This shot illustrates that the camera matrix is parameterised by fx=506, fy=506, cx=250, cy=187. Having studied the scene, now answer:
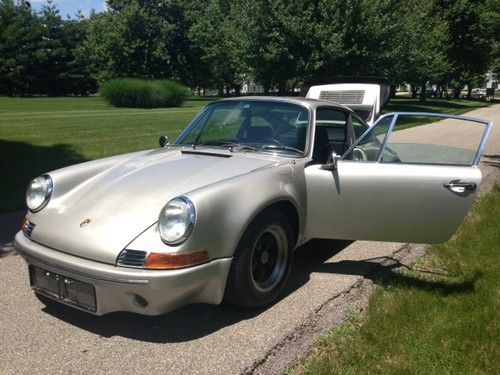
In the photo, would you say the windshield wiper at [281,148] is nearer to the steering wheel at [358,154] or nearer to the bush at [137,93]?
the steering wheel at [358,154]

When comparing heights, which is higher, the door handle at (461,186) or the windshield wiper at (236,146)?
the windshield wiper at (236,146)

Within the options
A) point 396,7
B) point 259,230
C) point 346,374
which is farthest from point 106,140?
point 396,7

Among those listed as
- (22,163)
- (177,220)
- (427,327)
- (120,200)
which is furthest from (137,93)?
(427,327)

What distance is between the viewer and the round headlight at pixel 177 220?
296 centimetres

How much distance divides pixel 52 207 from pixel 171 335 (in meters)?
1.22

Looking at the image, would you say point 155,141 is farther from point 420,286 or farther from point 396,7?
point 396,7

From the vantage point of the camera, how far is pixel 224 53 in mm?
46719

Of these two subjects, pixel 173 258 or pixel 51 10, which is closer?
pixel 173 258

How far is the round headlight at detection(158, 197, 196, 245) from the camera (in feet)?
9.72

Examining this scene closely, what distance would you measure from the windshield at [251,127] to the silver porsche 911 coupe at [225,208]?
0.5 inches

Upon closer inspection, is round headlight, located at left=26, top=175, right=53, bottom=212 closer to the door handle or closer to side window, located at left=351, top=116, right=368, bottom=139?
the door handle

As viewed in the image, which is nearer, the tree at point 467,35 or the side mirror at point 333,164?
the side mirror at point 333,164

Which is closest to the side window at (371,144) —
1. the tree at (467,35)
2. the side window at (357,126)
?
the side window at (357,126)

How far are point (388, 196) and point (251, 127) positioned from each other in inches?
53.6
